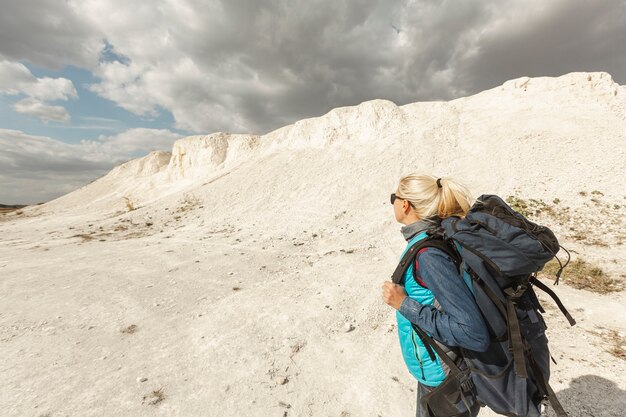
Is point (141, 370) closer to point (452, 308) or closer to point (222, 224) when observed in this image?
point (452, 308)

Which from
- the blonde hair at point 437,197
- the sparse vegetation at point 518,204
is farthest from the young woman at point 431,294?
the sparse vegetation at point 518,204

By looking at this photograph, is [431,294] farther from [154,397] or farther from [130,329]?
[130,329]

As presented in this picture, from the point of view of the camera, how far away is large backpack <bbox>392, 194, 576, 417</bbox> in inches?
78.2

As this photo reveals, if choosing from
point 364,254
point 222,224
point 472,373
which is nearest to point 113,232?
point 222,224

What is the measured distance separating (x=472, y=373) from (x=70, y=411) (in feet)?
18.8

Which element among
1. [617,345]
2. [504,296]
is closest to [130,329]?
[504,296]

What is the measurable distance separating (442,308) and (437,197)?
883 mm

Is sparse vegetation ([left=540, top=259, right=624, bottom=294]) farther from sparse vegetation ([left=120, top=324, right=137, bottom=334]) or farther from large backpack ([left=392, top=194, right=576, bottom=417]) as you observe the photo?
sparse vegetation ([left=120, top=324, right=137, bottom=334])

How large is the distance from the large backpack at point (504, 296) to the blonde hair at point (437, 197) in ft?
0.51

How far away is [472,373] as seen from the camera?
7.55 feet

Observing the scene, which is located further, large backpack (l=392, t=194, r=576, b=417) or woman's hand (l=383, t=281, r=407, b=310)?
woman's hand (l=383, t=281, r=407, b=310)

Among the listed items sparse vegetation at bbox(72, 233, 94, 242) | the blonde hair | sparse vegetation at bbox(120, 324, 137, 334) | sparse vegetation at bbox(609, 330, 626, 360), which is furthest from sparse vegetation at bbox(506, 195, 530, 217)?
sparse vegetation at bbox(72, 233, 94, 242)

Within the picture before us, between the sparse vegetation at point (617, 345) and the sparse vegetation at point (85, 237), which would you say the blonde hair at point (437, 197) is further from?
the sparse vegetation at point (85, 237)

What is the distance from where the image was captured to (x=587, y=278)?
9.00 m
